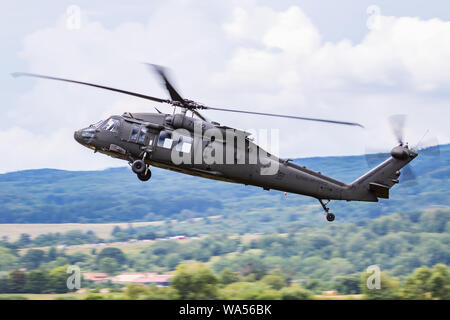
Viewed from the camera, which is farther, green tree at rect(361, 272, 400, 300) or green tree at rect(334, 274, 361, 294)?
green tree at rect(334, 274, 361, 294)

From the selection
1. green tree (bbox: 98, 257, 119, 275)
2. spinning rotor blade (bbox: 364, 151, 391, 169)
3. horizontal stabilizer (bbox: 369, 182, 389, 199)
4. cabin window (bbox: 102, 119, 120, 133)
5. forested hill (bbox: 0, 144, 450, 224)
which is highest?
forested hill (bbox: 0, 144, 450, 224)

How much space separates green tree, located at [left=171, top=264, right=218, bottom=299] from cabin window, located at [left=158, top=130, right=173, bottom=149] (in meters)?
31.1

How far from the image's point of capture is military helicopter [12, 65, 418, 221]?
71.8 ft

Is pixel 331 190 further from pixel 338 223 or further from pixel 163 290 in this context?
pixel 338 223

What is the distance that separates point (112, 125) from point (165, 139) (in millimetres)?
2199

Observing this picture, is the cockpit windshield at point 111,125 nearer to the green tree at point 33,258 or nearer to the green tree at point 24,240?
the green tree at point 33,258

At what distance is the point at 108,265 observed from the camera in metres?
88.8

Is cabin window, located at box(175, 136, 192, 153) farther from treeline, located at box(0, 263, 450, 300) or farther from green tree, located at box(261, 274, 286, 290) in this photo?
green tree, located at box(261, 274, 286, 290)

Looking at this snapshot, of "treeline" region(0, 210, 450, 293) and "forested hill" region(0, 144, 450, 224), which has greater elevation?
"forested hill" region(0, 144, 450, 224)

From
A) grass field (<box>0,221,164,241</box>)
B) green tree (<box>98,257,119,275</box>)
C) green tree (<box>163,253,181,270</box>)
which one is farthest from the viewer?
grass field (<box>0,221,164,241</box>)

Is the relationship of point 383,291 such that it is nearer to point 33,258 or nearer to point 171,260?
point 171,260

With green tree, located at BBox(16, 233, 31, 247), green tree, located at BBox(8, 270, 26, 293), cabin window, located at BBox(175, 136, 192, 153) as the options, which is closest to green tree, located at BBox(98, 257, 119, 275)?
green tree, located at BBox(8, 270, 26, 293)

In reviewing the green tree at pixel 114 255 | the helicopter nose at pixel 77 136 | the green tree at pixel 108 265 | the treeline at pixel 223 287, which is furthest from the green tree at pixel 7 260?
the helicopter nose at pixel 77 136

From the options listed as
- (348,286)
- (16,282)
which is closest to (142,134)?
(348,286)
